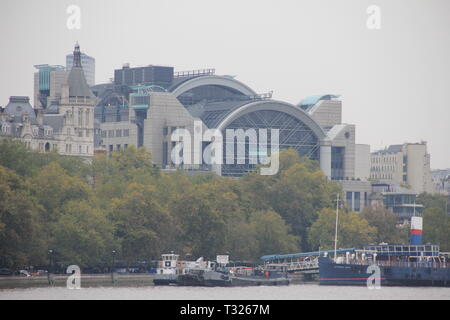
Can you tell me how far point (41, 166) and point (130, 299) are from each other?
67.7 metres

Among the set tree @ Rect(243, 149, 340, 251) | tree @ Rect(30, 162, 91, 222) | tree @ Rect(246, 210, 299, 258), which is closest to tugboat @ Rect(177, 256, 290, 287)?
tree @ Rect(246, 210, 299, 258)

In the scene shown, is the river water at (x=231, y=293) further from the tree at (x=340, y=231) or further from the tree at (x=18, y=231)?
the tree at (x=340, y=231)

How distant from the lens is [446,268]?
467 ft

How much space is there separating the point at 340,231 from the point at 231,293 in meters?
52.3

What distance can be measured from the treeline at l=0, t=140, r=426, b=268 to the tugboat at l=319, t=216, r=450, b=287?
1401 centimetres

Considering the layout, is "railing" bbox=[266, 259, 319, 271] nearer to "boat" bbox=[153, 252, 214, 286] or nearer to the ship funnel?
"boat" bbox=[153, 252, 214, 286]

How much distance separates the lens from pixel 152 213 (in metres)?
143

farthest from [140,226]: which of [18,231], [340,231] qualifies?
[340,231]

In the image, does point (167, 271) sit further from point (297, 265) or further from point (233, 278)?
point (297, 265)

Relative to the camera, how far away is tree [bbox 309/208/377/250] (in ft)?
548

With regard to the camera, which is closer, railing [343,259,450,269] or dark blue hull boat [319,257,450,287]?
dark blue hull boat [319,257,450,287]

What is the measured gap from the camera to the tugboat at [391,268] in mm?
139125

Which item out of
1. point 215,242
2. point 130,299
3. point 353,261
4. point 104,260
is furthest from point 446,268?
point 130,299

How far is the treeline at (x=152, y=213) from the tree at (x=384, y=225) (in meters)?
0.17
